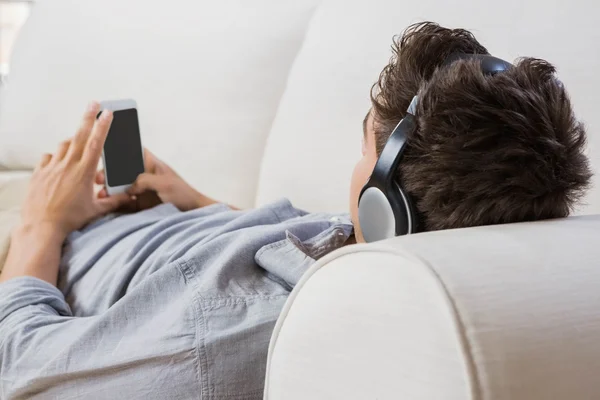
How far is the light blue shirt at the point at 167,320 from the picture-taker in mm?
668

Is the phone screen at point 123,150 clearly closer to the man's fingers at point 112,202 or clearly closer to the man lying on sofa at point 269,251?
the man's fingers at point 112,202

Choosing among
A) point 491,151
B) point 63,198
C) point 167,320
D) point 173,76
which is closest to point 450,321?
point 491,151

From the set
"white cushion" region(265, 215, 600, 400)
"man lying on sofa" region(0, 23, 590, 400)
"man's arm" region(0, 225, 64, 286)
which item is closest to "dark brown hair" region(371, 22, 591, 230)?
"man lying on sofa" region(0, 23, 590, 400)

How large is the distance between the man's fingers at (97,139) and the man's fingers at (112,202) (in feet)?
0.25

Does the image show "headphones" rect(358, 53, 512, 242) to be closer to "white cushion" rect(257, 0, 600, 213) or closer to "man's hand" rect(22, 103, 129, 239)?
"white cushion" rect(257, 0, 600, 213)

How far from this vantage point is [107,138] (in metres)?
1.29

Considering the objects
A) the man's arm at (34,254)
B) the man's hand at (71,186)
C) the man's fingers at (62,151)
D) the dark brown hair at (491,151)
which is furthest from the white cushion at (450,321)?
the man's fingers at (62,151)

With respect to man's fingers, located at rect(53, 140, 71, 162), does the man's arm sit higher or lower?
lower

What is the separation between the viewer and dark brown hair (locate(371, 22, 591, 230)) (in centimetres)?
62

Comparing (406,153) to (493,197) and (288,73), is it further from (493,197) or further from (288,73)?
(288,73)

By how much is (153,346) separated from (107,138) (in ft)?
2.28

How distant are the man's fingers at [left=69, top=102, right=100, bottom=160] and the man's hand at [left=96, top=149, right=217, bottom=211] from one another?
0.07 metres

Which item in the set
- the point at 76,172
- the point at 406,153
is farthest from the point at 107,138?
the point at 406,153

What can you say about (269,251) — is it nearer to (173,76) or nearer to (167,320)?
(167,320)
